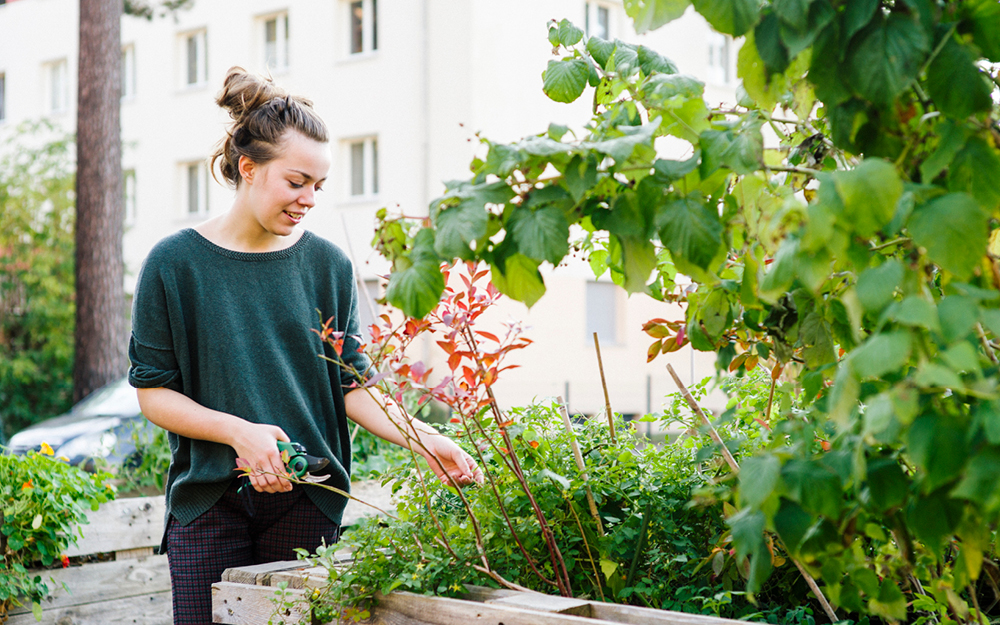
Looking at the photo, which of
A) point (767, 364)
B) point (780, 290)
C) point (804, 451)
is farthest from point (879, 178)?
point (767, 364)

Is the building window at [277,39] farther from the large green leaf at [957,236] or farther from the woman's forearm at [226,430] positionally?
the large green leaf at [957,236]

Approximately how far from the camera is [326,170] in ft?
7.26

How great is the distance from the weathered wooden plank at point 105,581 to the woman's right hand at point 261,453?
1.77 meters

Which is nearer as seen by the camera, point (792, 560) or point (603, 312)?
point (792, 560)

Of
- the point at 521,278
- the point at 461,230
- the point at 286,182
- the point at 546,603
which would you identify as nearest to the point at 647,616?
the point at 546,603

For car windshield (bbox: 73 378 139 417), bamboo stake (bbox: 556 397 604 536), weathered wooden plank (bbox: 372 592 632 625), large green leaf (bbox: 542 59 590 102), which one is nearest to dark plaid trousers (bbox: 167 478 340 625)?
weathered wooden plank (bbox: 372 592 632 625)

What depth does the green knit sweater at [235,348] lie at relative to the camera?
209 centimetres

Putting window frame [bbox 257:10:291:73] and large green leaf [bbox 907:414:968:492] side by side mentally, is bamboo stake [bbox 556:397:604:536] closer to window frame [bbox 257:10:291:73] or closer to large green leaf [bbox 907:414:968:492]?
large green leaf [bbox 907:414:968:492]

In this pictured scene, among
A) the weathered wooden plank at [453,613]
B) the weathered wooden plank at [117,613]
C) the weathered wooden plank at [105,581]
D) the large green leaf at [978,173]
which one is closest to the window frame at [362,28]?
the weathered wooden plank at [105,581]

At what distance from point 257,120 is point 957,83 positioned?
5.35 ft

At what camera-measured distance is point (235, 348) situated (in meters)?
2.14

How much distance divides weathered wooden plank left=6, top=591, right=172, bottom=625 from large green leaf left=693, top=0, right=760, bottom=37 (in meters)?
3.00

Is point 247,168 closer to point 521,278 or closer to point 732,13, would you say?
point 521,278

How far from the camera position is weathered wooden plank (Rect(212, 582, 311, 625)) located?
1710mm
